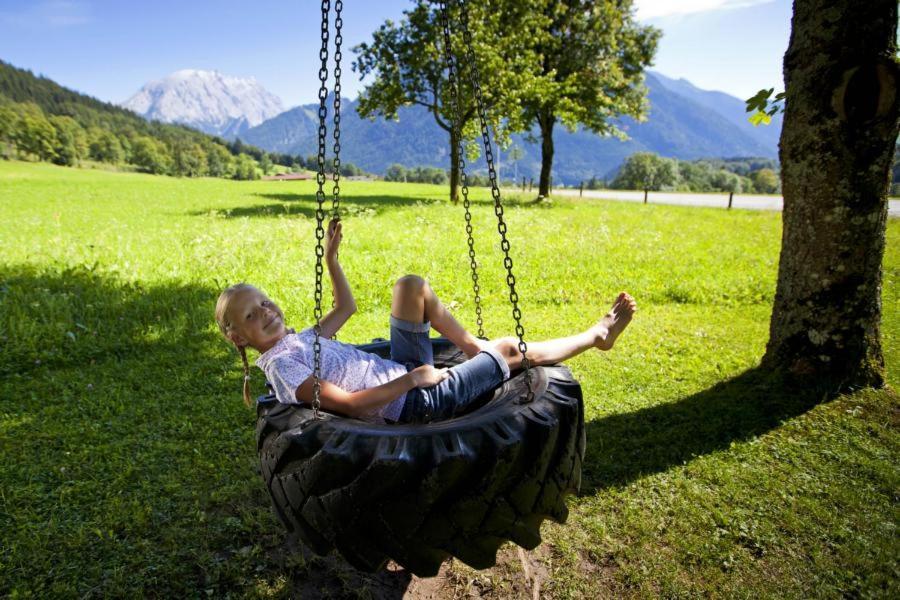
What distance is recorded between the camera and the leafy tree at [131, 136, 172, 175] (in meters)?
83.8

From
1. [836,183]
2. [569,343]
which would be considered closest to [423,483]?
[569,343]

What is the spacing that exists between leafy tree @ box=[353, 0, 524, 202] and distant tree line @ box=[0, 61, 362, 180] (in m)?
34.9

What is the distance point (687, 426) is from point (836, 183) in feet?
7.02

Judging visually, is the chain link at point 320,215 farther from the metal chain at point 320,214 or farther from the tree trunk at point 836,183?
the tree trunk at point 836,183

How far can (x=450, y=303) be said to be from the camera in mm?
6949

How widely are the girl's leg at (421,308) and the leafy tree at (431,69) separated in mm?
16435

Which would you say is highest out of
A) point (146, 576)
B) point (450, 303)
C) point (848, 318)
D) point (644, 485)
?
point (848, 318)

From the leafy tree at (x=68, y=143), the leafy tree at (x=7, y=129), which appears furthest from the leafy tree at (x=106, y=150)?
the leafy tree at (x=7, y=129)

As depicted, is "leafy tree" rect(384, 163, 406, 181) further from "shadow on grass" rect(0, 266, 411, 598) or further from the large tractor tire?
the large tractor tire

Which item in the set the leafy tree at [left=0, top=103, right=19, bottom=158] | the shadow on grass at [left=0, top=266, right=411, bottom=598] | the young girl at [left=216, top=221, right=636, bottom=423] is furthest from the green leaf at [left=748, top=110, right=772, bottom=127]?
the leafy tree at [left=0, top=103, right=19, bottom=158]

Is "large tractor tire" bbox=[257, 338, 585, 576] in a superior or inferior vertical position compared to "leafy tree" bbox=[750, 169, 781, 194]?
inferior

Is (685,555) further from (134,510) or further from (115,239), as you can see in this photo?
(115,239)

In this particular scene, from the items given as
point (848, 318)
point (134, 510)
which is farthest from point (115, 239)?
point (848, 318)

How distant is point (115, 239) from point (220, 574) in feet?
32.0
